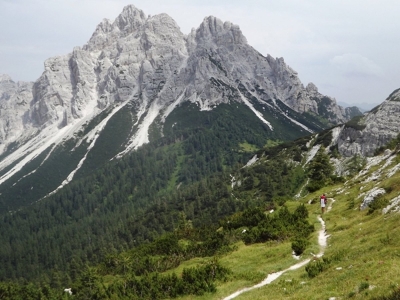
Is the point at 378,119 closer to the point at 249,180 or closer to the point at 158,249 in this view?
the point at 249,180

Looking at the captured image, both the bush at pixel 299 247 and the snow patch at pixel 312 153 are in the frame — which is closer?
the bush at pixel 299 247

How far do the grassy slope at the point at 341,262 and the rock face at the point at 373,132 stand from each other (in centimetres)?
12454

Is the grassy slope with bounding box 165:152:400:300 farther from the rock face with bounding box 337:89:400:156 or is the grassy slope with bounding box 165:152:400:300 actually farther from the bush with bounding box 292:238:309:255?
the rock face with bounding box 337:89:400:156

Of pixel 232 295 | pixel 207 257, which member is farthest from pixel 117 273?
pixel 232 295

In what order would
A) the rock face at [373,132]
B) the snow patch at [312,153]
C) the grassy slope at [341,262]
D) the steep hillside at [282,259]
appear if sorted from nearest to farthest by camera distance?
1. the grassy slope at [341,262]
2. the steep hillside at [282,259]
3. the rock face at [373,132]
4. the snow patch at [312,153]

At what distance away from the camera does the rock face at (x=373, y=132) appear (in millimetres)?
152650

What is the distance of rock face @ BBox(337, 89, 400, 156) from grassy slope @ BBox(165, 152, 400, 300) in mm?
124537

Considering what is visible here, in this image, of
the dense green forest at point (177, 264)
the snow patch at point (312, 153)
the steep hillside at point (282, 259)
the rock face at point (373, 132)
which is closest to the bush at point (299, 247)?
the steep hillside at point (282, 259)

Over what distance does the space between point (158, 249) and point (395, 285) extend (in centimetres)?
4242

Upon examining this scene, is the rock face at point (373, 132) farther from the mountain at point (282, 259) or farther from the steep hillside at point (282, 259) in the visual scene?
the steep hillside at point (282, 259)

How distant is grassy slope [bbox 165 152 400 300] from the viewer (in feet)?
60.1

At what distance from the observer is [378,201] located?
3619 cm

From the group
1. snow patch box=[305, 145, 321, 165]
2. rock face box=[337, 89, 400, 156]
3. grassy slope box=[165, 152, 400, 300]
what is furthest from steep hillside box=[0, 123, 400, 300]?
snow patch box=[305, 145, 321, 165]

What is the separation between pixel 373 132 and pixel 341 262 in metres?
154
